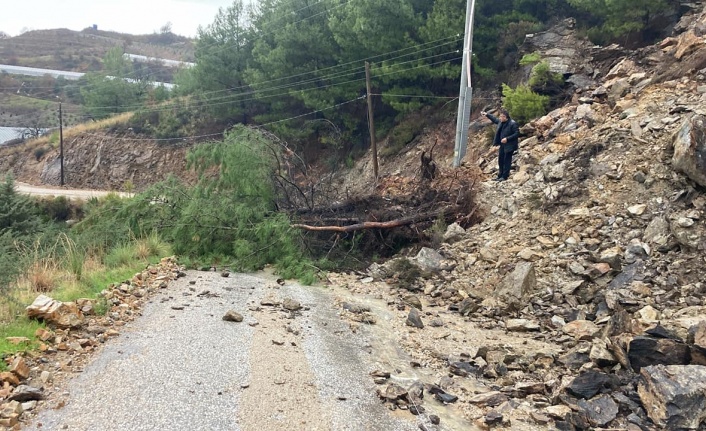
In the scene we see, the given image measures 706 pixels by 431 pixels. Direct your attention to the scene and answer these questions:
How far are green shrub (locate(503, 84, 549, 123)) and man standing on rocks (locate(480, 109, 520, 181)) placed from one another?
11.5 feet

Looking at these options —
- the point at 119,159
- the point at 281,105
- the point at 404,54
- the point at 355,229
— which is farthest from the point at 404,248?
the point at 119,159

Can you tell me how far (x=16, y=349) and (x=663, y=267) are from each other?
23.1 ft

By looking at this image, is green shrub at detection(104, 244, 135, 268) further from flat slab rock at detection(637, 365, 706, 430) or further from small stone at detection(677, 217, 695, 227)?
small stone at detection(677, 217, 695, 227)

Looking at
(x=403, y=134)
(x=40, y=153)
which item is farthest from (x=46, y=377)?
(x=40, y=153)

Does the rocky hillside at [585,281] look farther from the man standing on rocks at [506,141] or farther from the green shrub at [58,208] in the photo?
the green shrub at [58,208]

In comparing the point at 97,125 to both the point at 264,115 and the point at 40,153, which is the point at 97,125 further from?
the point at 264,115

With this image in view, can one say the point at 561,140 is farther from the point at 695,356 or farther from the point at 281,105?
the point at 281,105

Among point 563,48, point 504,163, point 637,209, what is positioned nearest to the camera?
point 637,209

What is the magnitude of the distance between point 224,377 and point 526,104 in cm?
1188

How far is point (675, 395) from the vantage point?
12.6ft

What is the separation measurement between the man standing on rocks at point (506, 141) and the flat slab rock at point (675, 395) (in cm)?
670

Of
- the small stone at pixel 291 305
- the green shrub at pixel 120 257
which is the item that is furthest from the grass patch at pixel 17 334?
the green shrub at pixel 120 257

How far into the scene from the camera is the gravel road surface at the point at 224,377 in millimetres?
3566

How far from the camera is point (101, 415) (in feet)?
11.3
